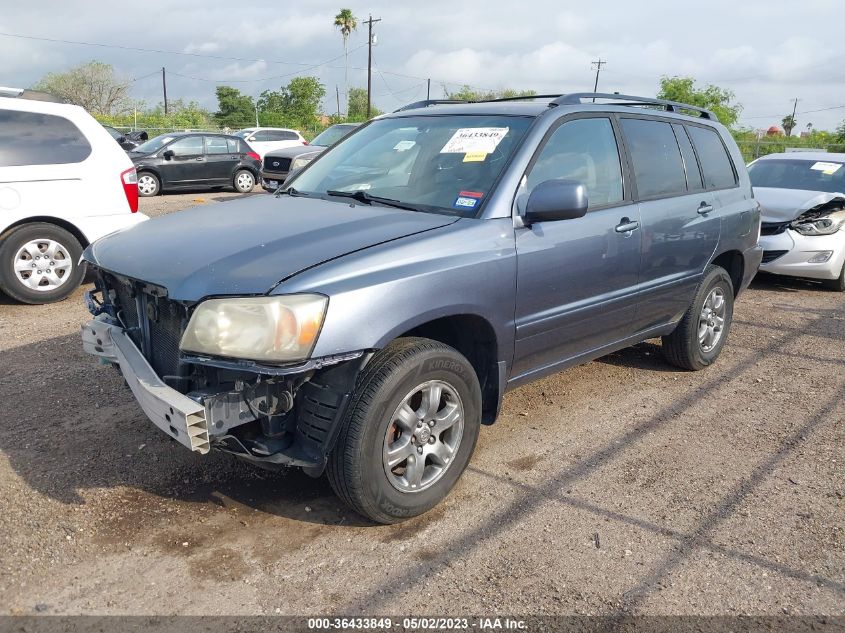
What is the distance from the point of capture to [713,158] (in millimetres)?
5199

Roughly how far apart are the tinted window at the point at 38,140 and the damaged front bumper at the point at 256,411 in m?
4.47

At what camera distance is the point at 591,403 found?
471cm

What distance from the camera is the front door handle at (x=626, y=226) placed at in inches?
159

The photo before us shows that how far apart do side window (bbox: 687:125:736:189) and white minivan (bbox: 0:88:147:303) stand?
5.20m

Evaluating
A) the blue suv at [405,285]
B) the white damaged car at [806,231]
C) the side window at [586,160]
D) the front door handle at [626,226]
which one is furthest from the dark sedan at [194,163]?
the front door handle at [626,226]

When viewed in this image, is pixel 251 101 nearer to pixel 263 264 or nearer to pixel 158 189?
pixel 158 189

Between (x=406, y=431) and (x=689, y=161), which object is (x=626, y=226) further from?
(x=406, y=431)

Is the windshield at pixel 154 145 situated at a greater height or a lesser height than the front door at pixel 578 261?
greater

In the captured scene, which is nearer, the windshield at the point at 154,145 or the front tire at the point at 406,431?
the front tire at the point at 406,431

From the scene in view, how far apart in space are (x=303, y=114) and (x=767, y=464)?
5664 cm

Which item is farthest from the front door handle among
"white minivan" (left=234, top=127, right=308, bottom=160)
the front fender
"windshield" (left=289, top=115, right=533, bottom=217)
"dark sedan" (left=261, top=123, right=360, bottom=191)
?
"white minivan" (left=234, top=127, right=308, bottom=160)

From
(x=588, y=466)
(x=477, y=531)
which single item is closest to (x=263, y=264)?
(x=477, y=531)

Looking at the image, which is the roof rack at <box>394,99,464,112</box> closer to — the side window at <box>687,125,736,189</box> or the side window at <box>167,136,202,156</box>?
the side window at <box>687,125,736,189</box>

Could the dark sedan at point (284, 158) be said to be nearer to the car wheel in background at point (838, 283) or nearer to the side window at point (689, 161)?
the car wheel in background at point (838, 283)
